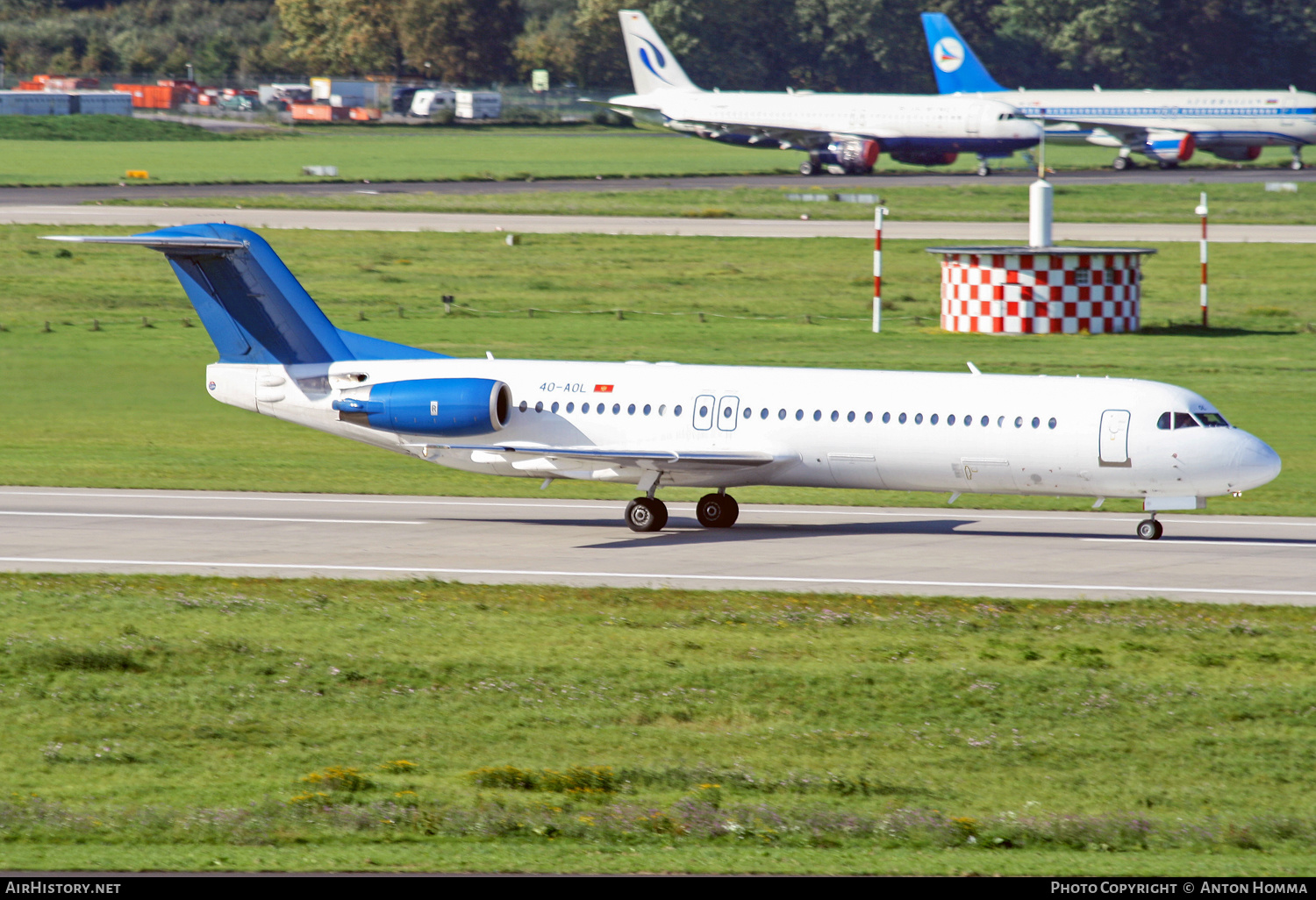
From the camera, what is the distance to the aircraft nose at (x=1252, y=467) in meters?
26.7

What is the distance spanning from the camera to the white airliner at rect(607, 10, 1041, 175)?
336ft

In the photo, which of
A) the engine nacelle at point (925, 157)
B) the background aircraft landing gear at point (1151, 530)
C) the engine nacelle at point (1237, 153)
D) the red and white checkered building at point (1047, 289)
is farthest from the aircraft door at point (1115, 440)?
the engine nacelle at point (1237, 153)

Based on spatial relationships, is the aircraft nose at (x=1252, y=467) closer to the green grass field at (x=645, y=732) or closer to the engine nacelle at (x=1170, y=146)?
the green grass field at (x=645, y=732)

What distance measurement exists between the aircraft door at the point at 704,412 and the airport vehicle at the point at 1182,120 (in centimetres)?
8548

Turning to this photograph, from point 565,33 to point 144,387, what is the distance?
153841mm

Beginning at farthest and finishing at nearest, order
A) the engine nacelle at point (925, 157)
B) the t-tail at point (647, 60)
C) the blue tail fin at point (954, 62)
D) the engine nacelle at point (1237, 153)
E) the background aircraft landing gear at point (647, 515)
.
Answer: the blue tail fin at point (954, 62) → the t-tail at point (647, 60) → the engine nacelle at point (1237, 153) → the engine nacelle at point (925, 157) → the background aircraft landing gear at point (647, 515)

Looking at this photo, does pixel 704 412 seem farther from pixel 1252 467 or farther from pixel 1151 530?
pixel 1252 467

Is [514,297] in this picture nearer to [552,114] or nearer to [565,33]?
[552,114]

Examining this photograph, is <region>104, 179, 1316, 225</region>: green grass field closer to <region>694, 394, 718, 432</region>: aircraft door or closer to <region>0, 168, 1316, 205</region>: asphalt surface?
<region>0, 168, 1316, 205</region>: asphalt surface

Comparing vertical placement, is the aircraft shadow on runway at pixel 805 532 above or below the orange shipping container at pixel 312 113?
below

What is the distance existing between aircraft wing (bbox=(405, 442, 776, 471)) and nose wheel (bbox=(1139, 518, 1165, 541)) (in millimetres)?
6479

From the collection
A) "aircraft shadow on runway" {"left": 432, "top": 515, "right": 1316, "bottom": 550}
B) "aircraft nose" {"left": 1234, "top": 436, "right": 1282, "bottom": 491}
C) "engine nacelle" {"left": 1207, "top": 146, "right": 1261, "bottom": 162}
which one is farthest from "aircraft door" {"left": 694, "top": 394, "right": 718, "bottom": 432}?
"engine nacelle" {"left": 1207, "top": 146, "right": 1261, "bottom": 162}

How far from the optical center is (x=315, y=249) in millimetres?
70438
